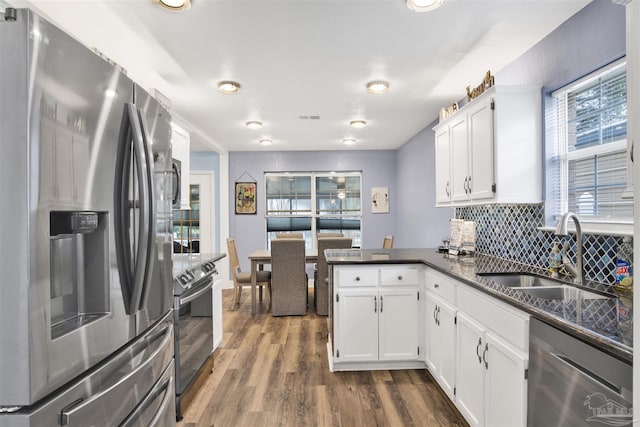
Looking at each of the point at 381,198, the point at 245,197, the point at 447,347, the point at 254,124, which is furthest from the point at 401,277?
the point at 245,197

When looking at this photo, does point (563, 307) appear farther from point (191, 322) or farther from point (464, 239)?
point (191, 322)

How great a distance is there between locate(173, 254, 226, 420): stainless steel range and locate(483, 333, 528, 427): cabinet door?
1798 mm

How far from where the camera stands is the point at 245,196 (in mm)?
6387

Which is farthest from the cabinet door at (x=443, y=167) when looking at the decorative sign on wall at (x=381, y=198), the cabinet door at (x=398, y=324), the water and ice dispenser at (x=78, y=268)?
the decorative sign on wall at (x=381, y=198)

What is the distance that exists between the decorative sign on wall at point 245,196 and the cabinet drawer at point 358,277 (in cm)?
388

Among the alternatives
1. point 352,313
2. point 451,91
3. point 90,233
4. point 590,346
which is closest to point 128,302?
point 90,233

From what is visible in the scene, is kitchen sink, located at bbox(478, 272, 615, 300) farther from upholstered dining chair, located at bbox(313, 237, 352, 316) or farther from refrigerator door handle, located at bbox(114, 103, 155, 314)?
upholstered dining chair, located at bbox(313, 237, 352, 316)

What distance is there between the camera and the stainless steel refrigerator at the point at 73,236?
0.78 metres

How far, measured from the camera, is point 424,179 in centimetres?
492

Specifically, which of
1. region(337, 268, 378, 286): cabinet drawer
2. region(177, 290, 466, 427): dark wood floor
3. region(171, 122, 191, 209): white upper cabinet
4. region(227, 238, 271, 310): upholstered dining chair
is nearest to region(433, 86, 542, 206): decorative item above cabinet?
region(337, 268, 378, 286): cabinet drawer

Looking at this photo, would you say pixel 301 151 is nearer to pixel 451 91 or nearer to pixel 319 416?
pixel 451 91

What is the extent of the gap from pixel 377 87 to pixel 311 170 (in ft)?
11.2

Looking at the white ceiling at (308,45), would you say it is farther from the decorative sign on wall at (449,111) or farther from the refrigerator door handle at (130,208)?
the refrigerator door handle at (130,208)

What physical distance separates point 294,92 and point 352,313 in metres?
2.09
